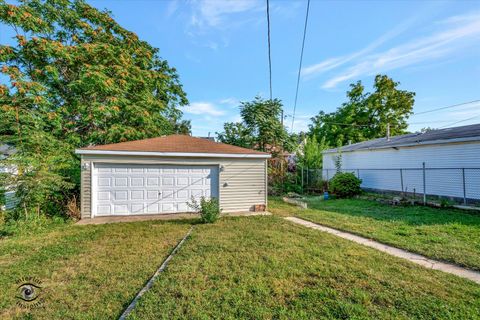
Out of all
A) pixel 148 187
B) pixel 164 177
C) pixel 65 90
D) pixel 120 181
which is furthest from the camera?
pixel 65 90

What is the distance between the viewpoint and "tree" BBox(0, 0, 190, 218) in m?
7.12

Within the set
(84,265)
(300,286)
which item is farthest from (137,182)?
(300,286)

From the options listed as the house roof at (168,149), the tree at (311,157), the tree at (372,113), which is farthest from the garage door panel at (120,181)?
the tree at (372,113)

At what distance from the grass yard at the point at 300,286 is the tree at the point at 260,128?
1070cm

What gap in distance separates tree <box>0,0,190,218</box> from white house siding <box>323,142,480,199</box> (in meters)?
14.1

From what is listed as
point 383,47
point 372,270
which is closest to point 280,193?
point 383,47

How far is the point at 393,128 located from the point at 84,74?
28353 millimetres

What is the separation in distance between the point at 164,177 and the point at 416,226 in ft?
26.8

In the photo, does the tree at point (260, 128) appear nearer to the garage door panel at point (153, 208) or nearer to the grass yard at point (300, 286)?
the garage door panel at point (153, 208)

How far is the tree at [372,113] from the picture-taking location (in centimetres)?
2417

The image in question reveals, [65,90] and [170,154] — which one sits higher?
[65,90]

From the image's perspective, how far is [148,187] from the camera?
809 cm

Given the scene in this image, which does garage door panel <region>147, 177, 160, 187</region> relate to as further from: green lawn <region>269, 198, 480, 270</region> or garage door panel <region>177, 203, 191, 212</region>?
green lawn <region>269, 198, 480, 270</region>

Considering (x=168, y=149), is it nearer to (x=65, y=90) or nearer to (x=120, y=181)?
(x=120, y=181)
